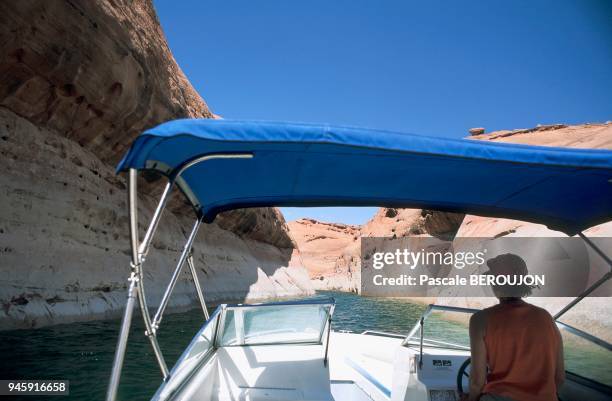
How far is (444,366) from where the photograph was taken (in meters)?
3.62

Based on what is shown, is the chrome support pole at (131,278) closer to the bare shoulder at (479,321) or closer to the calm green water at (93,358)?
the bare shoulder at (479,321)

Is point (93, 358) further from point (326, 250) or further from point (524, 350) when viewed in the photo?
point (326, 250)

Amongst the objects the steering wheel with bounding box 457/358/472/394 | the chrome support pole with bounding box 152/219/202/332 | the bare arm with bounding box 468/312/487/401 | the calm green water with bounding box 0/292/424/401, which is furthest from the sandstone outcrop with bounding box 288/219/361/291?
the bare arm with bounding box 468/312/487/401

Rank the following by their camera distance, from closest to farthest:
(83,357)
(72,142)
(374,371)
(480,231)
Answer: (374,371), (83,357), (72,142), (480,231)

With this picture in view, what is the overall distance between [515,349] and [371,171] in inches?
73.2

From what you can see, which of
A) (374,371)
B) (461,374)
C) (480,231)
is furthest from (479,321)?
(480,231)

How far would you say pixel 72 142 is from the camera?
13867mm

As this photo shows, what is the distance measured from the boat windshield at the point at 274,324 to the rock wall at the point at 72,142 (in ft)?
Answer: 28.1

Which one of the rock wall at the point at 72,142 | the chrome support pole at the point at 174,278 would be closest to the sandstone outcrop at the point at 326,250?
the rock wall at the point at 72,142

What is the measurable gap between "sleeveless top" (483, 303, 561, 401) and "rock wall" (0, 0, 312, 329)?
11.1 m

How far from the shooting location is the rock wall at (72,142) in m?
10.4

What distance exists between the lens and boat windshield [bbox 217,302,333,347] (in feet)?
12.0

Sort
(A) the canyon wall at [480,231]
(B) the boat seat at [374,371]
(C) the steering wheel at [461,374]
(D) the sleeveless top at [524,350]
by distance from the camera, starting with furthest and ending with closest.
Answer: (A) the canyon wall at [480,231] < (B) the boat seat at [374,371] < (C) the steering wheel at [461,374] < (D) the sleeveless top at [524,350]

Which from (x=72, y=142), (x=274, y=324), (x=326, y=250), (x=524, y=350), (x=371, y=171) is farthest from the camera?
(x=326, y=250)
